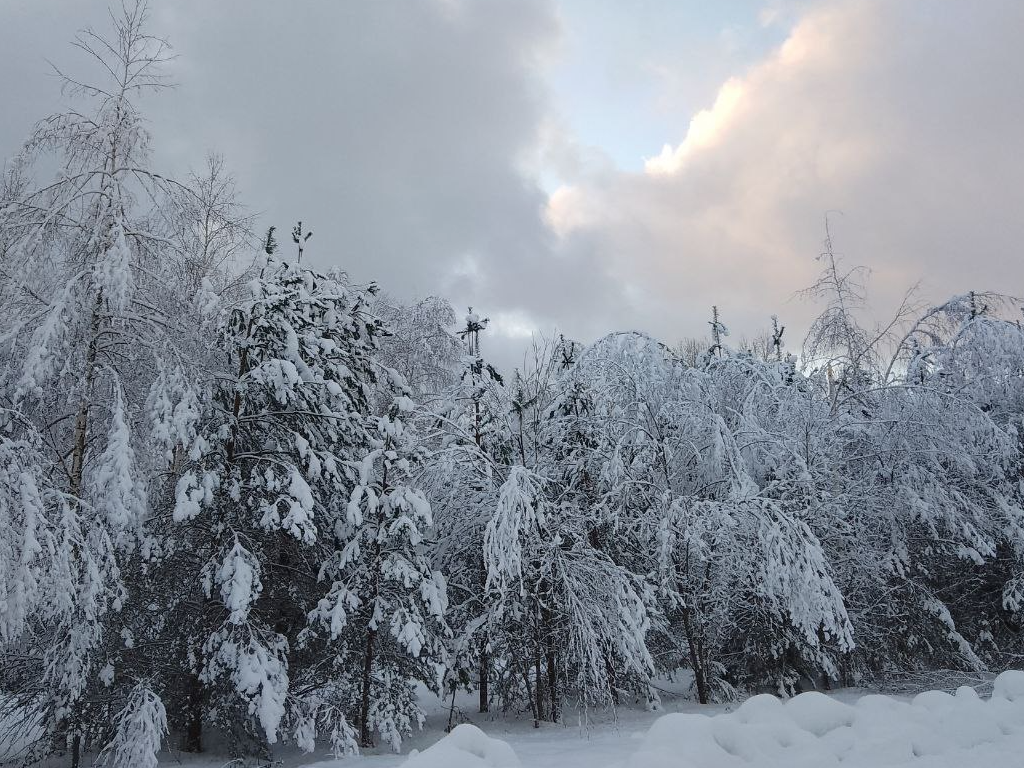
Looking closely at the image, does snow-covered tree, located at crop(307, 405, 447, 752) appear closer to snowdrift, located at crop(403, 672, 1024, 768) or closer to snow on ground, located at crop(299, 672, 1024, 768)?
snow on ground, located at crop(299, 672, 1024, 768)

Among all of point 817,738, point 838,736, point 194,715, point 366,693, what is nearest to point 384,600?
point 366,693

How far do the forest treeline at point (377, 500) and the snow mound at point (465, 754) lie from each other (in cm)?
373

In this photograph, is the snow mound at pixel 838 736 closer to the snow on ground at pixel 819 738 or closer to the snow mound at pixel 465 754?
the snow on ground at pixel 819 738

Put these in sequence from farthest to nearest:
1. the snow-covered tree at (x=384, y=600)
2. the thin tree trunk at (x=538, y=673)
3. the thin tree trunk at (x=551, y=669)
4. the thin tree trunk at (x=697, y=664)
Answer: the thin tree trunk at (x=697, y=664)
the thin tree trunk at (x=551, y=669)
the thin tree trunk at (x=538, y=673)
the snow-covered tree at (x=384, y=600)

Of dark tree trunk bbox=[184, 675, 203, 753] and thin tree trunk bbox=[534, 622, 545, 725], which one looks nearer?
dark tree trunk bbox=[184, 675, 203, 753]

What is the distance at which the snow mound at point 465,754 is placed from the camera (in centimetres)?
385

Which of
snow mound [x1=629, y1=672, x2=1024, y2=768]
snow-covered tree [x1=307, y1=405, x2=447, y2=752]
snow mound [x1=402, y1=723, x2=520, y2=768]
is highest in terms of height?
snow-covered tree [x1=307, y1=405, x2=447, y2=752]

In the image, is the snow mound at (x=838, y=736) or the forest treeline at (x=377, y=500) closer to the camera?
the snow mound at (x=838, y=736)

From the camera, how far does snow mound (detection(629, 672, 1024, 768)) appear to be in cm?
466

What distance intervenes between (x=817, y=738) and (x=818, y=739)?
6 cm

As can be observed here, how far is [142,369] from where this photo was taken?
798 cm

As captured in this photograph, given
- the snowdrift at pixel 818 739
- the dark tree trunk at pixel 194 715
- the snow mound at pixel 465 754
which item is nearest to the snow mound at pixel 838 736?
the snowdrift at pixel 818 739

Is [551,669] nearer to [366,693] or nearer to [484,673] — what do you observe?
[484,673]

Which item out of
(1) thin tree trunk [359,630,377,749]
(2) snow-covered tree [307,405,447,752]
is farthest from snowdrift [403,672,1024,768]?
(1) thin tree trunk [359,630,377,749]
